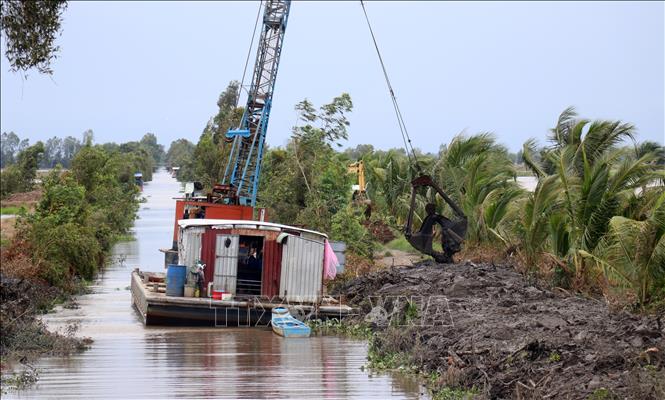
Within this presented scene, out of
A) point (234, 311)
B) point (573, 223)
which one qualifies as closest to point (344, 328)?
point (234, 311)

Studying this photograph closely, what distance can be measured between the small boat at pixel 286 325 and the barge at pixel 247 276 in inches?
16.8

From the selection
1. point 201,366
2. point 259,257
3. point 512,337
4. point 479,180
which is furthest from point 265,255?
point 479,180

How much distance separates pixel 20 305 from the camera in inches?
880

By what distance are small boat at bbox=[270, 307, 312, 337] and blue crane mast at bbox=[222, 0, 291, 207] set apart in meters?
20.3

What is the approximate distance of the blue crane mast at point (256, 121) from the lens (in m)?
43.4

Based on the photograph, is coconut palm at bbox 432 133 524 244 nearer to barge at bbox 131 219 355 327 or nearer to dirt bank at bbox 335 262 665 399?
dirt bank at bbox 335 262 665 399

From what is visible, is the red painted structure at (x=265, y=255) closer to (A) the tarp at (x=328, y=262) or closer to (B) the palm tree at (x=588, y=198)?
(A) the tarp at (x=328, y=262)

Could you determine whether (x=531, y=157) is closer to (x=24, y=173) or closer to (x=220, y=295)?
(x=220, y=295)

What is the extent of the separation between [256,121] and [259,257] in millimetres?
20933

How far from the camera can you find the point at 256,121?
4469 centimetres

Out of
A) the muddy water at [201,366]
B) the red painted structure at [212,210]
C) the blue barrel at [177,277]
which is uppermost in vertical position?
the red painted structure at [212,210]

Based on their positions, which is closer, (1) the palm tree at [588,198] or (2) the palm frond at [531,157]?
(1) the palm tree at [588,198]

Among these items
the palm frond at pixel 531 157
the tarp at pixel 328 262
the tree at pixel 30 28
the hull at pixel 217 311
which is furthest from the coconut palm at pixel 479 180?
the tree at pixel 30 28

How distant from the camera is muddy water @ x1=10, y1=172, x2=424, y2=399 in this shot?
52.9 ft
